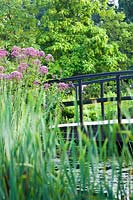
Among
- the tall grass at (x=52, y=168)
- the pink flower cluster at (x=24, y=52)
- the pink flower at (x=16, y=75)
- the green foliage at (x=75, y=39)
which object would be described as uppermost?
the green foliage at (x=75, y=39)

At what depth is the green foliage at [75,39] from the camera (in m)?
15.3

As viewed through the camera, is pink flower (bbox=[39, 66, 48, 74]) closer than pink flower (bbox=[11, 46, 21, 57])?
No

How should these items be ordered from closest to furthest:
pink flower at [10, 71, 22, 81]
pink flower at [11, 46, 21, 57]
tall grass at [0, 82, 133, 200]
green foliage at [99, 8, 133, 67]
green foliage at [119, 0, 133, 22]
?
tall grass at [0, 82, 133, 200]
pink flower at [10, 71, 22, 81]
pink flower at [11, 46, 21, 57]
green foliage at [99, 8, 133, 67]
green foliage at [119, 0, 133, 22]

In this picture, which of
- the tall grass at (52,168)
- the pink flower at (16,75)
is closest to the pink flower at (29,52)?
the pink flower at (16,75)

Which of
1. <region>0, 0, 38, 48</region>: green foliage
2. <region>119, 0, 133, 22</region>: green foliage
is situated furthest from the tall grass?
<region>119, 0, 133, 22</region>: green foliage

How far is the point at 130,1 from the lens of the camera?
2227cm

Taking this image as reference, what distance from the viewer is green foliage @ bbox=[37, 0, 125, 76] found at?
601 inches

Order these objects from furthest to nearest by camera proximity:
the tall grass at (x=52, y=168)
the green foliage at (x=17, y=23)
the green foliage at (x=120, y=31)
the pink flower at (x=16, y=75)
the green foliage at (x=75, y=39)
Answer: the green foliage at (x=120, y=31) < the green foliage at (x=75, y=39) < the green foliage at (x=17, y=23) < the pink flower at (x=16, y=75) < the tall grass at (x=52, y=168)

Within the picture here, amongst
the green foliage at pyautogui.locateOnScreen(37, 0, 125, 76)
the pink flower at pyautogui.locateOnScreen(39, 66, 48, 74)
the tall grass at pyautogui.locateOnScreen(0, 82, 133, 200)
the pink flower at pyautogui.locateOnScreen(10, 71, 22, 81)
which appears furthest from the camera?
the green foliage at pyautogui.locateOnScreen(37, 0, 125, 76)

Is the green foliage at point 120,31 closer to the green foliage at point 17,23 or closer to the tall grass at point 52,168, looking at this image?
the green foliage at point 17,23

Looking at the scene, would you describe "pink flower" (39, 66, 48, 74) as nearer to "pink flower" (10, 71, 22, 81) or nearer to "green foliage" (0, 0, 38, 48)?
"pink flower" (10, 71, 22, 81)

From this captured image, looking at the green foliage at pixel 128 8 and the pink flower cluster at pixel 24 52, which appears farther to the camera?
the green foliage at pixel 128 8

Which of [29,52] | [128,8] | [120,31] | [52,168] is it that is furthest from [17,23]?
[52,168]

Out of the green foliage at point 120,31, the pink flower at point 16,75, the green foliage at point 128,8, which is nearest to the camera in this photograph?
the pink flower at point 16,75
